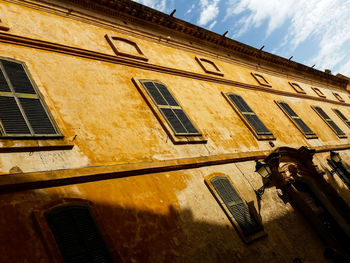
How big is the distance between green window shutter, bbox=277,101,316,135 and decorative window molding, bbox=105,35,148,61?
21.9 feet

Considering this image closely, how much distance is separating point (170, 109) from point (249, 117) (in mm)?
3376

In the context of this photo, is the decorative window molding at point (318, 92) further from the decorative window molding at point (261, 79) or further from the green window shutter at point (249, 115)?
the green window shutter at point (249, 115)

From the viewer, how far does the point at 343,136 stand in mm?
12555

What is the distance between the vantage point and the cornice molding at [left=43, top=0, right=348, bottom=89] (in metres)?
→ 8.08

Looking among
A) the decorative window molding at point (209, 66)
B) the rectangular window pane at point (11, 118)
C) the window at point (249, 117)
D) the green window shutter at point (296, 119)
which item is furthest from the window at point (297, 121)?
the rectangular window pane at point (11, 118)

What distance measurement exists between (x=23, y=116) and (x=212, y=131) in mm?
4596

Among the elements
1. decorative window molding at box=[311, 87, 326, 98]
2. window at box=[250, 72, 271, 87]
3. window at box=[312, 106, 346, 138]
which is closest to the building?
window at box=[250, 72, 271, 87]

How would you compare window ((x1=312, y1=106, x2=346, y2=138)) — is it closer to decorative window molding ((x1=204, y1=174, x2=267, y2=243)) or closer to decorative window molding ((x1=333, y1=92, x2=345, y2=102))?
decorative window molding ((x1=333, y1=92, x2=345, y2=102))

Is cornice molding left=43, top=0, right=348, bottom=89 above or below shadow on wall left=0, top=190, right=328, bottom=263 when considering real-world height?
above

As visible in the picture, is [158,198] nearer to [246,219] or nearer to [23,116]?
[246,219]

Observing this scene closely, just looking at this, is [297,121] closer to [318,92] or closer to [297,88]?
[297,88]

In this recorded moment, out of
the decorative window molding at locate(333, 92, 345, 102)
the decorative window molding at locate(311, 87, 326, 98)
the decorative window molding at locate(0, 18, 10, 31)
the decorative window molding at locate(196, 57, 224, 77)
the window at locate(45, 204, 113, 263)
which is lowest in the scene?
the window at locate(45, 204, 113, 263)

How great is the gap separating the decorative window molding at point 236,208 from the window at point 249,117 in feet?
9.69

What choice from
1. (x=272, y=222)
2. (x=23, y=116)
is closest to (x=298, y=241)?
(x=272, y=222)
